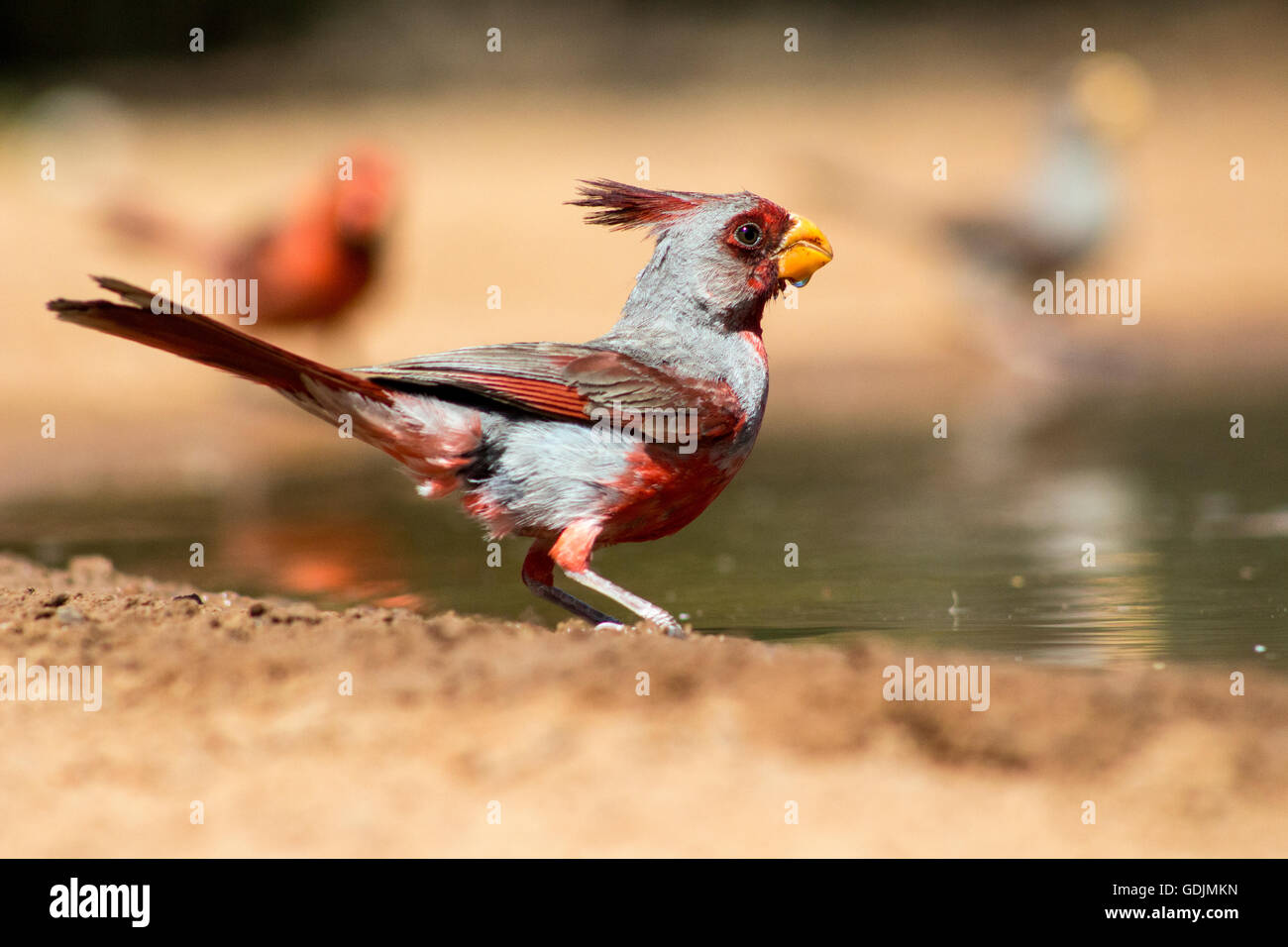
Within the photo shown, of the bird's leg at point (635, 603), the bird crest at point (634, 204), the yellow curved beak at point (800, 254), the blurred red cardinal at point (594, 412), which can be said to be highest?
the bird crest at point (634, 204)

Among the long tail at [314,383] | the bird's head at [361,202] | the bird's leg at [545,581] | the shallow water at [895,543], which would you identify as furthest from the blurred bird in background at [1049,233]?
the long tail at [314,383]

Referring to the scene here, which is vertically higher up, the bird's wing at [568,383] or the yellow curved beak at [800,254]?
the yellow curved beak at [800,254]

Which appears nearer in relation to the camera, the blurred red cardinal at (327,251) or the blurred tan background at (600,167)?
the blurred red cardinal at (327,251)

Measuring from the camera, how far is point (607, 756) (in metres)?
3.43

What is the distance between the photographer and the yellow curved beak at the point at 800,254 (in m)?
5.37

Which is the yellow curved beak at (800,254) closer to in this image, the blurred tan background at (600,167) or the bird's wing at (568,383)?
the bird's wing at (568,383)

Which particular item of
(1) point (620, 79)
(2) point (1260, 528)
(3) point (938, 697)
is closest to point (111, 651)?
(3) point (938, 697)

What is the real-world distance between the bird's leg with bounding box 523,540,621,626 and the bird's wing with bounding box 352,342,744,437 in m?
0.64

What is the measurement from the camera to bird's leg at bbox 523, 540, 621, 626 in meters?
5.32

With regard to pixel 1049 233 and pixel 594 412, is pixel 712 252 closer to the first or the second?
pixel 594 412

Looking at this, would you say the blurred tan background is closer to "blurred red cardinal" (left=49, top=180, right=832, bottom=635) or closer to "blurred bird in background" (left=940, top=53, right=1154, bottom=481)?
"blurred bird in background" (left=940, top=53, right=1154, bottom=481)

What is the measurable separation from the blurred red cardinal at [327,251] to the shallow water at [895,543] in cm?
205

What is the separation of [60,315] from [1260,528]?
453 cm

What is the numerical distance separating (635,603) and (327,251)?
21.6ft
